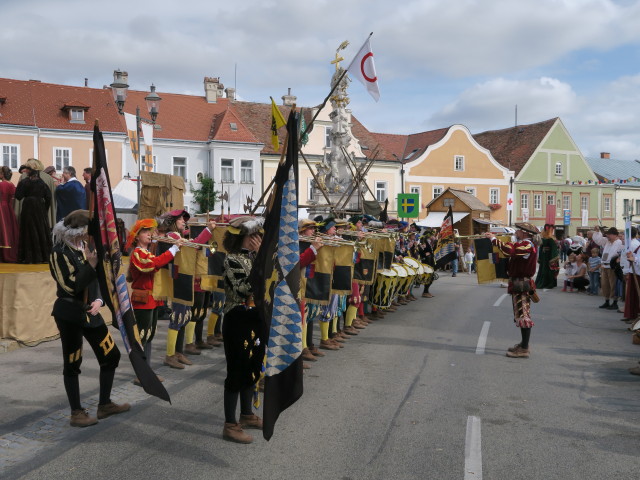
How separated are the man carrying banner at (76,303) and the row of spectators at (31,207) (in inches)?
285

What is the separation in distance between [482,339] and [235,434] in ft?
20.8

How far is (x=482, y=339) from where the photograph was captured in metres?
10.7

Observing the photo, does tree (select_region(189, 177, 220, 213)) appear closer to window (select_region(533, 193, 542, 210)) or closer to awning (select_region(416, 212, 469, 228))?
awning (select_region(416, 212, 469, 228))

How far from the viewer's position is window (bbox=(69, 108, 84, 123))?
39.7 m

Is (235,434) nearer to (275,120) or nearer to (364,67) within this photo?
(275,120)

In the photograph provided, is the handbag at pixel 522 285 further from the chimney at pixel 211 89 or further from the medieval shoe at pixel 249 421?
the chimney at pixel 211 89

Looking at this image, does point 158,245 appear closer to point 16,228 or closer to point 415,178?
point 16,228

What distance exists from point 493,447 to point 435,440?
495 millimetres

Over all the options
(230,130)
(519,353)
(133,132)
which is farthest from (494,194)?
(519,353)

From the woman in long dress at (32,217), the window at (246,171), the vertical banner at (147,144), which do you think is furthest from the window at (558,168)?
the woman in long dress at (32,217)

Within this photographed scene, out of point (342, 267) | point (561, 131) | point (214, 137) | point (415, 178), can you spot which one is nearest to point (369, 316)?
point (342, 267)

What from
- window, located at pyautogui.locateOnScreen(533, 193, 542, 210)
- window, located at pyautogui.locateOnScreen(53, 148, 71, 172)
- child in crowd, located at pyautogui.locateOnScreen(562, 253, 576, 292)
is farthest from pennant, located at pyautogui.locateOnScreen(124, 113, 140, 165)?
window, located at pyautogui.locateOnScreen(533, 193, 542, 210)

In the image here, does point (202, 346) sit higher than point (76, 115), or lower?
lower

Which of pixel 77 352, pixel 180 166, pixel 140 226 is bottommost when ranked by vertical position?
pixel 77 352
